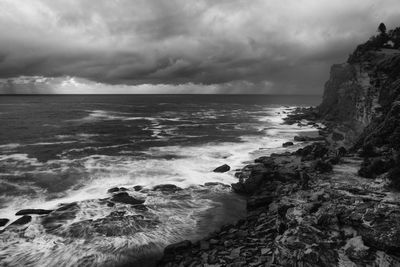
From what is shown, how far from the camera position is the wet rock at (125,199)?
29.5 metres

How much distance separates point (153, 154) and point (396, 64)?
141 ft

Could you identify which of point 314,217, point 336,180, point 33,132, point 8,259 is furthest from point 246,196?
point 33,132

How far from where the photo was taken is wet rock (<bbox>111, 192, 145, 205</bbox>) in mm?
29538

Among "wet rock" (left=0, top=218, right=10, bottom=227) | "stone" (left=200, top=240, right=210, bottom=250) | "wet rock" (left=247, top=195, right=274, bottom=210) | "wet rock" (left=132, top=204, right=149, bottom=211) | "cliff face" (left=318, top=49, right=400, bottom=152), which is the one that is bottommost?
"wet rock" (left=0, top=218, right=10, bottom=227)

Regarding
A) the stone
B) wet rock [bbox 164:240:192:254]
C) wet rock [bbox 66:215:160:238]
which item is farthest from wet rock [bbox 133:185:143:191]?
the stone

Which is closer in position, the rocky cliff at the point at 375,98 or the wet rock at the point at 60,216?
the wet rock at the point at 60,216

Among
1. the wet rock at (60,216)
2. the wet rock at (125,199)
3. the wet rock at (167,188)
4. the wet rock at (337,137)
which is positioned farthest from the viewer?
the wet rock at (337,137)

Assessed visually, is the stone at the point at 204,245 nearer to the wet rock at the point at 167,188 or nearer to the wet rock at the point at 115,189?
the wet rock at the point at 167,188

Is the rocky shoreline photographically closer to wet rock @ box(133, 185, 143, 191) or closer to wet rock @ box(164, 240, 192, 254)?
wet rock @ box(164, 240, 192, 254)

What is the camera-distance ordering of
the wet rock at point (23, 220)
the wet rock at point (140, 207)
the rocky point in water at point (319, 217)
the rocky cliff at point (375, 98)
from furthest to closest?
1. the rocky cliff at point (375, 98)
2. the wet rock at point (140, 207)
3. the wet rock at point (23, 220)
4. the rocky point in water at point (319, 217)

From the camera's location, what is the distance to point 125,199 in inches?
1174

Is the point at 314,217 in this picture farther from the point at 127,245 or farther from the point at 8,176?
the point at 8,176

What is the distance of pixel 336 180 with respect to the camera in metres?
25.6

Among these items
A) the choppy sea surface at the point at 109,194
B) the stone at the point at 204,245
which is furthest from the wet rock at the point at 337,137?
the stone at the point at 204,245
